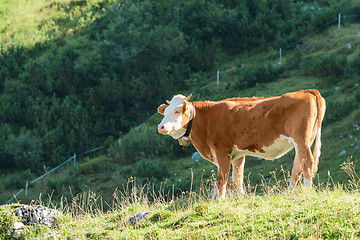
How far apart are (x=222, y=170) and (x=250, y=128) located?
823 millimetres

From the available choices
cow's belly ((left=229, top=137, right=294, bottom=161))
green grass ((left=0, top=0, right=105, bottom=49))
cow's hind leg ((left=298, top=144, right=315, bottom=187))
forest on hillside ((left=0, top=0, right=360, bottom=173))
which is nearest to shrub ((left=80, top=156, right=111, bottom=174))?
forest on hillside ((left=0, top=0, right=360, bottom=173))

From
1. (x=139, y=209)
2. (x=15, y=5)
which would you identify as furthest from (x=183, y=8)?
(x=139, y=209)

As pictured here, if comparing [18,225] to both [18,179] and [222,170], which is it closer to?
[222,170]

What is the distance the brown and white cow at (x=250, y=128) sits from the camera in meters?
7.66

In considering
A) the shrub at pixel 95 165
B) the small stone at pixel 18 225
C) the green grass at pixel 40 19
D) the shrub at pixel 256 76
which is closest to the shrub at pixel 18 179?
the shrub at pixel 95 165

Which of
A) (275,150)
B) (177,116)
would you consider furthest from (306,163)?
(177,116)

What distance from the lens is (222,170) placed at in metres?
8.20

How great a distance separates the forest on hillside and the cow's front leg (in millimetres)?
17777

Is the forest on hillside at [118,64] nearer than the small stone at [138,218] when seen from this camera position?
No

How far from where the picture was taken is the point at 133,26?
31828 mm

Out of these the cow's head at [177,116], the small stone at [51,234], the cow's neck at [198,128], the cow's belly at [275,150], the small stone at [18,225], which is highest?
the cow's head at [177,116]

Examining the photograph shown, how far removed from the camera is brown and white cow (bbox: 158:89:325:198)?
25.1 ft

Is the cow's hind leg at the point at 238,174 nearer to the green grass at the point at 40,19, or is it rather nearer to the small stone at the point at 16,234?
the small stone at the point at 16,234

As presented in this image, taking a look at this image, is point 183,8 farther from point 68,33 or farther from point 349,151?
point 349,151
